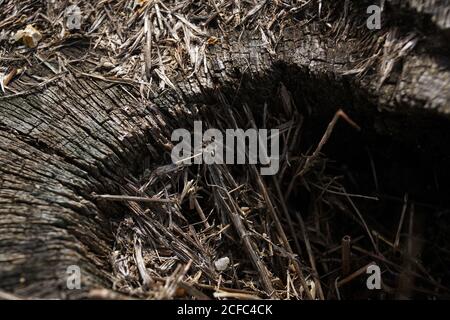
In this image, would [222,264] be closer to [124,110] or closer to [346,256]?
[346,256]

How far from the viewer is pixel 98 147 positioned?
190 centimetres

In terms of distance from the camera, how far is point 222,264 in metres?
1.94

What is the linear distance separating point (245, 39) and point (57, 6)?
0.82 meters

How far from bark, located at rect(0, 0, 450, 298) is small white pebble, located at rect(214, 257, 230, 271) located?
0.37 m

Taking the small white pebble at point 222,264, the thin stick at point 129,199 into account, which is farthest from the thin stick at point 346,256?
the thin stick at point 129,199

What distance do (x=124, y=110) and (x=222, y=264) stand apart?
649mm

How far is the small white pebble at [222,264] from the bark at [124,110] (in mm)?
372

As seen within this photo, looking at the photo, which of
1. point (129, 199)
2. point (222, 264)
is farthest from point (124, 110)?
point (222, 264)

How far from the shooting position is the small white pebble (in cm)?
193

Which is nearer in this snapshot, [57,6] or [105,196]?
[105,196]

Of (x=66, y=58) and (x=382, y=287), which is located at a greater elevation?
(x=66, y=58)

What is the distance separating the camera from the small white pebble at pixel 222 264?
1933 mm
